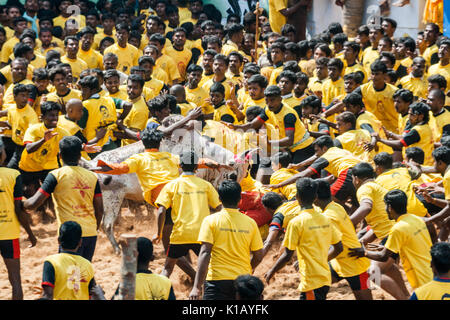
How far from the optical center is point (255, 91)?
10945mm

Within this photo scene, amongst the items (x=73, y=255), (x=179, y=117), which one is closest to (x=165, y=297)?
(x=73, y=255)

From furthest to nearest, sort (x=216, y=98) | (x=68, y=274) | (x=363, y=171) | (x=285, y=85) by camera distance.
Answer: (x=285, y=85) < (x=216, y=98) < (x=363, y=171) < (x=68, y=274)

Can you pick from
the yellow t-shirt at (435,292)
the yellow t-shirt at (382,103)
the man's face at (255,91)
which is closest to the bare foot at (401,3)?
the yellow t-shirt at (382,103)

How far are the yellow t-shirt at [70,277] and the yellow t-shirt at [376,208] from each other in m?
3.51

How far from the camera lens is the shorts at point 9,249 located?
23.7ft

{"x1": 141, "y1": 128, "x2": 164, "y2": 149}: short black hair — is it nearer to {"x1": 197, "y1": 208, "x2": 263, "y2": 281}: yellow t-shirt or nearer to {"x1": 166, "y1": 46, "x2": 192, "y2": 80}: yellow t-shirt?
{"x1": 197, "y1": 208, "x2": 263, "y2": 281}: yellow t-shirt

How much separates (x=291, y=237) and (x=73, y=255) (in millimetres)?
2068

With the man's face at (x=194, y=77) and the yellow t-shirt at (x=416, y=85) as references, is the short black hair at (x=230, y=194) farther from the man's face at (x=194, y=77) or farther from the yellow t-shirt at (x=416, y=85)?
the yellow t-shirt at (x=416, y=85)

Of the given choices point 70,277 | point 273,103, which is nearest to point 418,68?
point 273,103

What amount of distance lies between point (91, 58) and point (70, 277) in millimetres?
8840

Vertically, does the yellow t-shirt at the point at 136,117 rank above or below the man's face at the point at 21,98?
below

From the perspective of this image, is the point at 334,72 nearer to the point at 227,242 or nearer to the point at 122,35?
the point at 122,35

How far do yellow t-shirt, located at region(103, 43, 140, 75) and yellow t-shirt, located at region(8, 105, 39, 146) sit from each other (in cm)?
386

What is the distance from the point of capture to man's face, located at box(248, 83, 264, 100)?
430 inches
